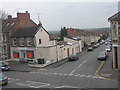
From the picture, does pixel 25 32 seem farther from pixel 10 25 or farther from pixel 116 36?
pixel 116 36

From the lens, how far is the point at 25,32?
42812mm

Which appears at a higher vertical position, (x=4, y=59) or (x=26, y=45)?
(x=26, y=45)

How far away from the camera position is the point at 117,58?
2792 centimetres

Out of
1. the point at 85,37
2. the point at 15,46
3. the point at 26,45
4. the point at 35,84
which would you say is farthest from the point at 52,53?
the point at 85,37

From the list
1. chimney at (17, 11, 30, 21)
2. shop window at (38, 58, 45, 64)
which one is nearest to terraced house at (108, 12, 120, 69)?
shop window at (38, 58, 45, 64)

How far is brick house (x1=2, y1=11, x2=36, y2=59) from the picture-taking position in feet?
150

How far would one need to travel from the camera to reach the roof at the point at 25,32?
135ft

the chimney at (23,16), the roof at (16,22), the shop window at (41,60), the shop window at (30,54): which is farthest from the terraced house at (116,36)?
the chimney at (23,16)

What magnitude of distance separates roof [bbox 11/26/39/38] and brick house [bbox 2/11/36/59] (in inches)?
53.7

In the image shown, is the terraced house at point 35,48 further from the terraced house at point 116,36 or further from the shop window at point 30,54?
the terraced house at point 116,36

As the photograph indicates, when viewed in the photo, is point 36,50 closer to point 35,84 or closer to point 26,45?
point 26,45

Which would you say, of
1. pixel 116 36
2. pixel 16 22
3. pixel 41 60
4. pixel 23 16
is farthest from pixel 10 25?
pixel 116 36

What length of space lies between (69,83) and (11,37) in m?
25.2

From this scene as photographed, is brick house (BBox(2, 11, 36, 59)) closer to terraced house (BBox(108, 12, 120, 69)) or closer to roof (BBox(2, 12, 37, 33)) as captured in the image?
roof (BBox(2, 12, 37, 33))
